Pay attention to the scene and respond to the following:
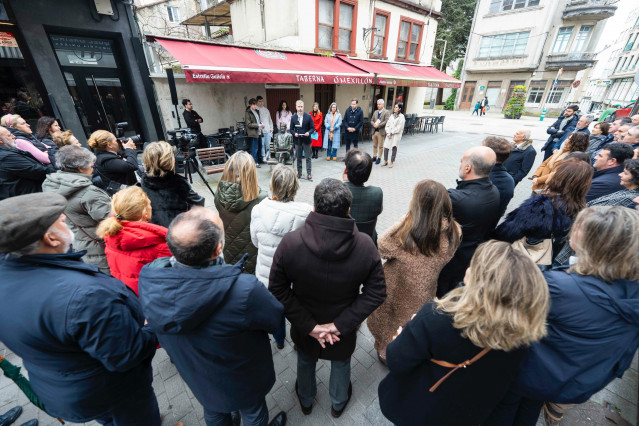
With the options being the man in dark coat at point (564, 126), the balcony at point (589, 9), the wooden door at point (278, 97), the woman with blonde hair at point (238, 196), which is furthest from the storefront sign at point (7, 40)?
the balcony at point (589, 9)

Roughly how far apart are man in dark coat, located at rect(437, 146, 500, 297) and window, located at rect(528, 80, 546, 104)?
3427 cm

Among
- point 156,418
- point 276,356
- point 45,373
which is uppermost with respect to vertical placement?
point 45,373

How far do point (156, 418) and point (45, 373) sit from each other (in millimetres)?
774

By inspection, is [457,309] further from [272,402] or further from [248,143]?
[248,143]

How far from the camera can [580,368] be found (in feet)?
4.25

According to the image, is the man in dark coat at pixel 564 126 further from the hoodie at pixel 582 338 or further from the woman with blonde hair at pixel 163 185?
the woman with blonde hair at pixel 163 185

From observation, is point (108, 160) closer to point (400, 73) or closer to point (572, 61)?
point (400, 73)

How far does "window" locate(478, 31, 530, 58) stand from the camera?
26.1 m

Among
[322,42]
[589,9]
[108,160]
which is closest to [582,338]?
[108,160]

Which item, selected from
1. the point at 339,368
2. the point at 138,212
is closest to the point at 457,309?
the point at 339,368

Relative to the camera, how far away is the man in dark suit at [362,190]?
237 centimetres

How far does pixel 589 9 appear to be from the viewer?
76.0 feet

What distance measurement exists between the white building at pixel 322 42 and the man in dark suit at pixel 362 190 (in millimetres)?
5801

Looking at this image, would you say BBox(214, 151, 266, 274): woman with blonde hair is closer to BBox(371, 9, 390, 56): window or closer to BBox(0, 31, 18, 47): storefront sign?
Answer: BBox(0, 31, 18, 47): storefront sign
